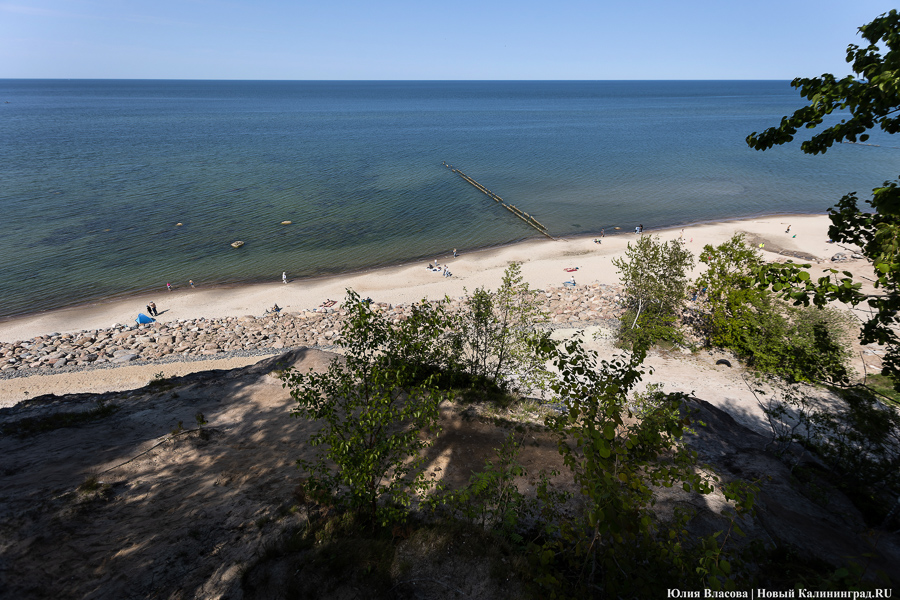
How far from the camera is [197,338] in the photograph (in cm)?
2725

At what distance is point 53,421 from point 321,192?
52446 millimetres

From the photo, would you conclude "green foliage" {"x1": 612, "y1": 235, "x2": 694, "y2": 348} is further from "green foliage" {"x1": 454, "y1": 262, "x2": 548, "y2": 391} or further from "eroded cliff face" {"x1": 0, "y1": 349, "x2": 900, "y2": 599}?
"green foliage" {"x1": 454, "y1": 262, "x2": 548, "y2": 391}

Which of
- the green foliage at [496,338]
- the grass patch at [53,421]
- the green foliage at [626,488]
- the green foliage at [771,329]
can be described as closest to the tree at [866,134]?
the green foliage at [626,488]

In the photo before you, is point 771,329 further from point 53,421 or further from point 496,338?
point 53,421

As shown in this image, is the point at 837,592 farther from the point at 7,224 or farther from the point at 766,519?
the point at 7,224

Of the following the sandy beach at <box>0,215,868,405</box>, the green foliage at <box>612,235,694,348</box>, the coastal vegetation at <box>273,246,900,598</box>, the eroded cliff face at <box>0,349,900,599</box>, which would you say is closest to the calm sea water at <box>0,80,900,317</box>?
the sandy beach at <box>0,215,868,405</box>

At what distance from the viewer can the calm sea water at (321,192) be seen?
135 ft

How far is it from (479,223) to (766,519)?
46.0m

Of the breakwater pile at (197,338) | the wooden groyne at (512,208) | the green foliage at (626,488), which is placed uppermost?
the green foliage at (626,488)

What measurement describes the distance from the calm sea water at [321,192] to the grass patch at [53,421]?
25283 mm

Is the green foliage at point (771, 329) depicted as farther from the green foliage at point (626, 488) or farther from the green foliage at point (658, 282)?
the green foliage at point (626, 488)


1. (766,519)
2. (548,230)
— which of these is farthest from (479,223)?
(766,519)

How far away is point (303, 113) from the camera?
553ft

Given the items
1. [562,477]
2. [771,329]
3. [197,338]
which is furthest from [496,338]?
[197,338]
